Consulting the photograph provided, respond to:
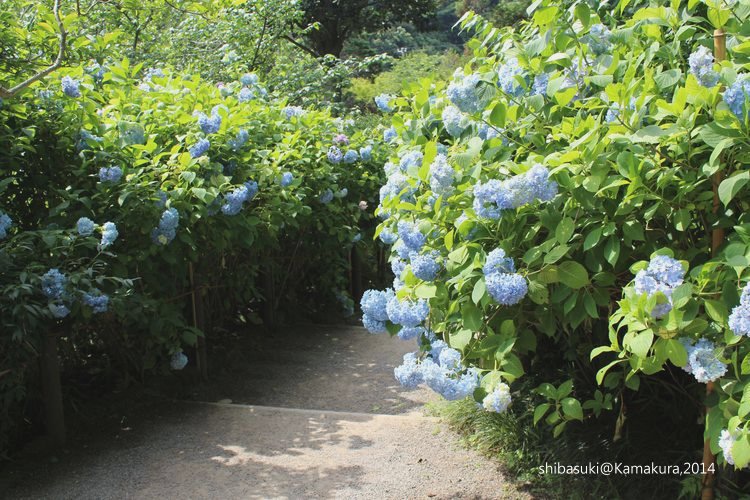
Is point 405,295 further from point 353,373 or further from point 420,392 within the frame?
point 353,373

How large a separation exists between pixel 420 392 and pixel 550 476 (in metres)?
1.75

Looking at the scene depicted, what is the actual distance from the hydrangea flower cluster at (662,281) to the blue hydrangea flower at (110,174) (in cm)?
280

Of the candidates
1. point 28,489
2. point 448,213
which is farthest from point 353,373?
point 448,213

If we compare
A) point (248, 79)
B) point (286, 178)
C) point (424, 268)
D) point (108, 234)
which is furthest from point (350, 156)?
point (424, 268)

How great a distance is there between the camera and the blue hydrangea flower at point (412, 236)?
9.10 feet

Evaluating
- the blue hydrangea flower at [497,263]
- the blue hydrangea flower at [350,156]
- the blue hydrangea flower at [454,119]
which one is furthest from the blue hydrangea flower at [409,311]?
the blue hydrangea flower at [350,156]

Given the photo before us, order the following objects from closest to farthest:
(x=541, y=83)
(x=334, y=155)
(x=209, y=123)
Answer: (x=541, y=83), (x=209, y=123), (x=334, y=155)

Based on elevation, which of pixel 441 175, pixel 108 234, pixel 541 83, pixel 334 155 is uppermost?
pixel 334 155

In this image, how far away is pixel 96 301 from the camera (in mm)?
3328

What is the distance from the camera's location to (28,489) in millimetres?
3281

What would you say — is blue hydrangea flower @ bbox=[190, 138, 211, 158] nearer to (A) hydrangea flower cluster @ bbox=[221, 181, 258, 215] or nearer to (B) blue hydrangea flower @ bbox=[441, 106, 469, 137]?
(A) hydrangea flower cluster @ bbox=[221, 181, 258, 215]

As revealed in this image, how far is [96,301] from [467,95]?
193 cm

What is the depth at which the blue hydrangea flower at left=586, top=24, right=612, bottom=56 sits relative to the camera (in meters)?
2.79

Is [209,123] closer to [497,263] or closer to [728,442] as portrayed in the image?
[497,263]
